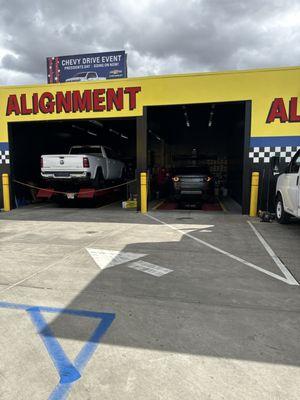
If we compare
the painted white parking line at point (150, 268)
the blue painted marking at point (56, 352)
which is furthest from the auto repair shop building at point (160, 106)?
the blue painted marking at point (56, 352)

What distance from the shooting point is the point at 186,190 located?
10727 mm

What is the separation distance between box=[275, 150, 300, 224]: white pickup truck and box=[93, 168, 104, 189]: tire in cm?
667

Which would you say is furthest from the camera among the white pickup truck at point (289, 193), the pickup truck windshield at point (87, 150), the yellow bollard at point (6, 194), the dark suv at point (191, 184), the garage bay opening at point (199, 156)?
the pickup truck windshield at point (87, 150)

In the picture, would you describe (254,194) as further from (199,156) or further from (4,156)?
(4,156)

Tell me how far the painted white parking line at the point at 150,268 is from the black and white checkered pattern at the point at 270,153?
20.7 ft

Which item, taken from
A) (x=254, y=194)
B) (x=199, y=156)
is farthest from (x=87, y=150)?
(x=254, y=194)

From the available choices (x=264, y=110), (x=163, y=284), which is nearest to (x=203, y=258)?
(x=163, y=284)

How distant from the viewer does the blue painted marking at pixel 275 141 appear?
9.23 metres

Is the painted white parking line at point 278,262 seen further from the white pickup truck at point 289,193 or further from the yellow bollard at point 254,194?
the yellow bollard at point 254,194

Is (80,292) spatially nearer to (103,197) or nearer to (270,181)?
(270,181)

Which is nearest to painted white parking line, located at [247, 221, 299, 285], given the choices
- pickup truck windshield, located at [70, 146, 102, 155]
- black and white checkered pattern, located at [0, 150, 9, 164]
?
pickup truck windshield, located at [70, 146, 102, 155]

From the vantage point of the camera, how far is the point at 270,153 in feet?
30.8

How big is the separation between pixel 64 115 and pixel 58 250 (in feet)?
22.4

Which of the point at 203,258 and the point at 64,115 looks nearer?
the point at 203,258
